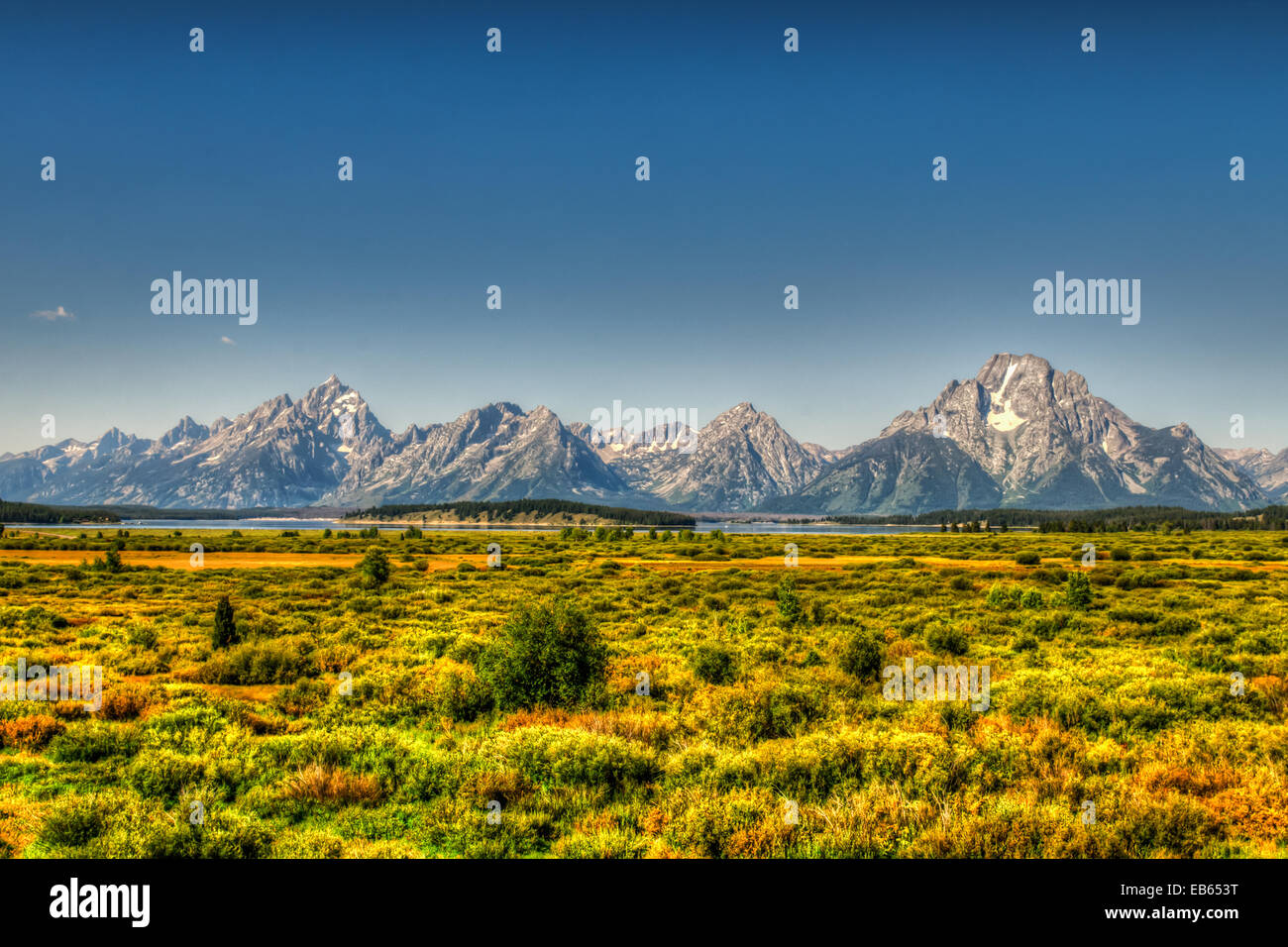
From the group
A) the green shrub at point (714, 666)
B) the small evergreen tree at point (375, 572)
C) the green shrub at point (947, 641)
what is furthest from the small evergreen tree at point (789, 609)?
the small evergreen tree at point (375, 572)

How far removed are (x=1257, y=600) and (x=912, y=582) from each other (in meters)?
18.0

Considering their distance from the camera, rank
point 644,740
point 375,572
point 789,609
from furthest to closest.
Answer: point 375,572
point 789,609
point 644,740

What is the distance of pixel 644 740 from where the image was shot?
12203 millimetres

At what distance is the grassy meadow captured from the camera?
27.7 feet

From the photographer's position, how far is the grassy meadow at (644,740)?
27.7 feet

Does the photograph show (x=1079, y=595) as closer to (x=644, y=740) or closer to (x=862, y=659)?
(x=862, y=659)

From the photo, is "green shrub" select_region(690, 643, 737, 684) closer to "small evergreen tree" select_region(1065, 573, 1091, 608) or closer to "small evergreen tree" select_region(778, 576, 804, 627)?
"small evergreen tree" select_region(778, 576, 804, 627)

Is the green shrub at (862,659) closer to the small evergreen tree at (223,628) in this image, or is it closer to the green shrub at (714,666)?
the green shrub at (714,666)

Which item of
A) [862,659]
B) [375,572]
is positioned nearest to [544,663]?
[862,659]

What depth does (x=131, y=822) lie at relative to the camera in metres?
8.66

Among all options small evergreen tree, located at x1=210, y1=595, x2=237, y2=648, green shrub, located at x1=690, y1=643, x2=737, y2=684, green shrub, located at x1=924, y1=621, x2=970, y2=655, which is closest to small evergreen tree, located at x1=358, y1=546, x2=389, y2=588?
small evergreen tree, located at x1=210, y1=595, x2=237, y2=648
